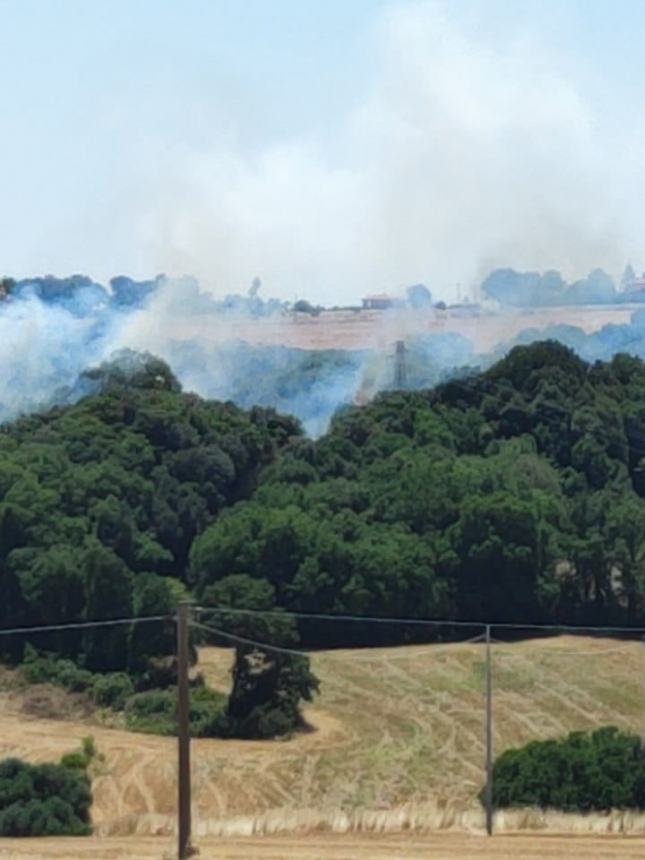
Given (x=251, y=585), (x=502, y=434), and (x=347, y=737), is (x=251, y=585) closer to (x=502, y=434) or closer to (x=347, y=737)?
(x=347, y=737)

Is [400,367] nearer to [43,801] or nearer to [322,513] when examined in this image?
[322,513]

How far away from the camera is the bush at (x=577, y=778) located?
22.7 metres

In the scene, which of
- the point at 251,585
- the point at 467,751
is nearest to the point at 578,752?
the point at 467,751

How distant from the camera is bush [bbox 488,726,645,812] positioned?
74.3ft

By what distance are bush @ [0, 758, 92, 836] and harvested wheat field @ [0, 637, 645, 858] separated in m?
0.35

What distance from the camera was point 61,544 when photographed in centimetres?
4681

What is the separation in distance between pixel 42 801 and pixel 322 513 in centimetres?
2399

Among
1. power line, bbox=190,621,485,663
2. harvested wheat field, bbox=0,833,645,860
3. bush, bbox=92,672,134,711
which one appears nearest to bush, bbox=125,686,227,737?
bush, bbox=92,672,134,711

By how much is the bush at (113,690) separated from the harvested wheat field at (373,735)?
75cm

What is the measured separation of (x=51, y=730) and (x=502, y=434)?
23.4 m

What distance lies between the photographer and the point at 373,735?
34.2 metres

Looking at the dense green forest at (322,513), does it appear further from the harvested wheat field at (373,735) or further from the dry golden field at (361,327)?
the dry golden field at (361,327)

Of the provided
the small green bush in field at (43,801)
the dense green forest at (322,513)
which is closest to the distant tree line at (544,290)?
the dense green forest at (322,513)

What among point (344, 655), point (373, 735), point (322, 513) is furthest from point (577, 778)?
point (322, 513)
